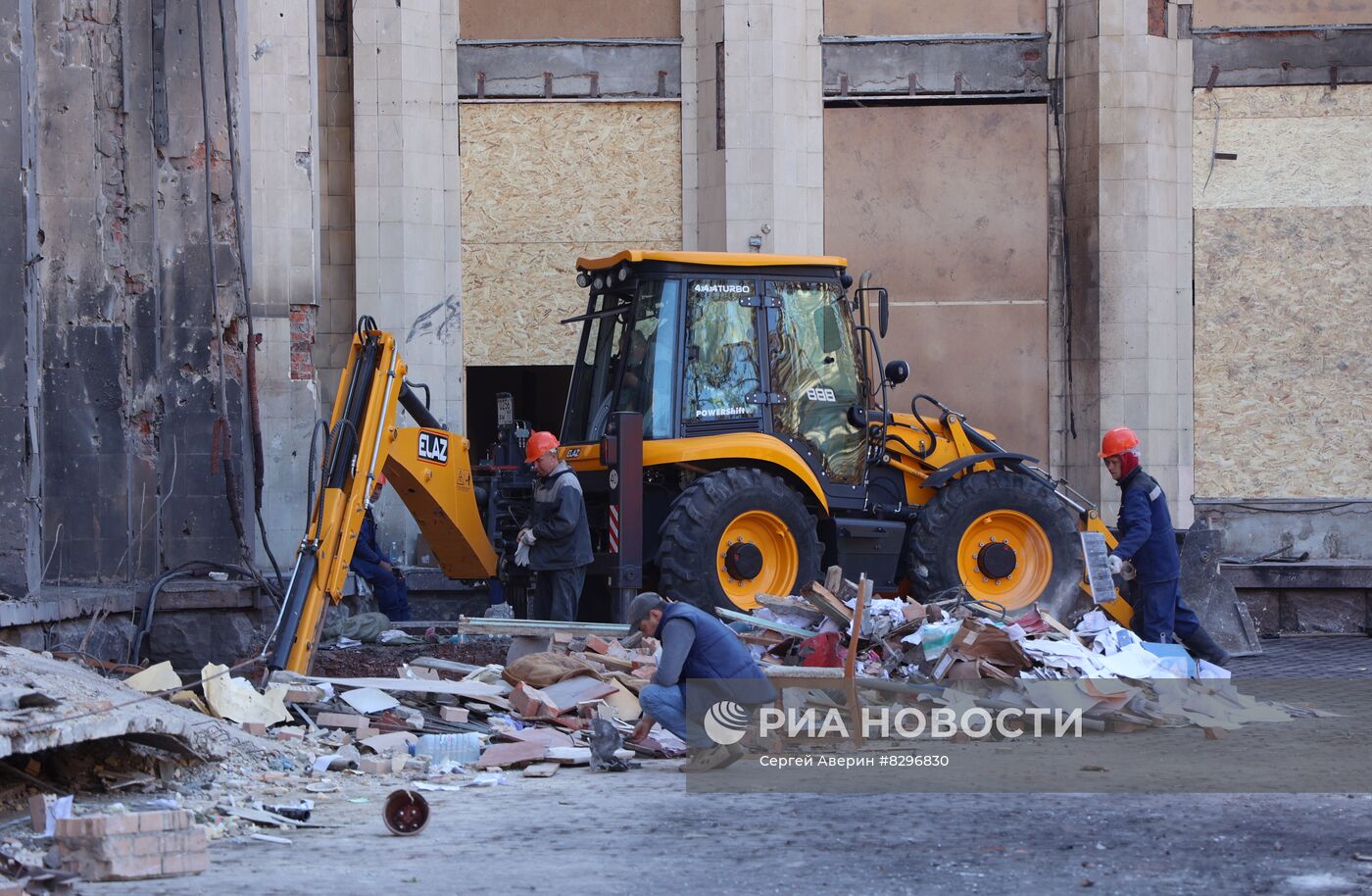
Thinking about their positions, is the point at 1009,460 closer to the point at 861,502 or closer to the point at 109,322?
the point at 861,502

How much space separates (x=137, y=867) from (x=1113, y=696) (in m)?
6.01

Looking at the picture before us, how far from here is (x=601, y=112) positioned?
17.8 meters

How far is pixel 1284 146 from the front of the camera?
1806 cm

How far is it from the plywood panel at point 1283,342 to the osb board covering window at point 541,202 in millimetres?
6011

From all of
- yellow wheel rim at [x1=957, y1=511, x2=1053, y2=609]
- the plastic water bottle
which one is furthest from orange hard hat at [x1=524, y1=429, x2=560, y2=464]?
the plastic water bottle

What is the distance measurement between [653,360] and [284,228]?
533 cm

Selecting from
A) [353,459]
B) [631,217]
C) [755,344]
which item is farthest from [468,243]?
[353,459]

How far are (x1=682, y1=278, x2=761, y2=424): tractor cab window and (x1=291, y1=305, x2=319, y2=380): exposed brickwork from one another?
17.1 ft

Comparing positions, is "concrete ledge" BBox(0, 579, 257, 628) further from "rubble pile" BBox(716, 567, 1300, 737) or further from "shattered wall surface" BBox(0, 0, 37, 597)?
"rubble pile" BBox(716, 567, 1300, 737)

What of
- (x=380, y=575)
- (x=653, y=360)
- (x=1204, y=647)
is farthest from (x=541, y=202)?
(x=1204, y=647)

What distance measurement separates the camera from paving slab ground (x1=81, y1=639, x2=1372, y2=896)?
5617 mm

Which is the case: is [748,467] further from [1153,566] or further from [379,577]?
[379,577]

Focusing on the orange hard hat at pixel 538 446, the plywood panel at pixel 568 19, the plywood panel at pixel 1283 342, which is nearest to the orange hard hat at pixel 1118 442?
the orange hard hat at pixel 538 446

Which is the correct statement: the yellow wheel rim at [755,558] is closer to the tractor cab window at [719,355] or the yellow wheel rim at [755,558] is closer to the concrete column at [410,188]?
the tractor cab window at [719,355]
